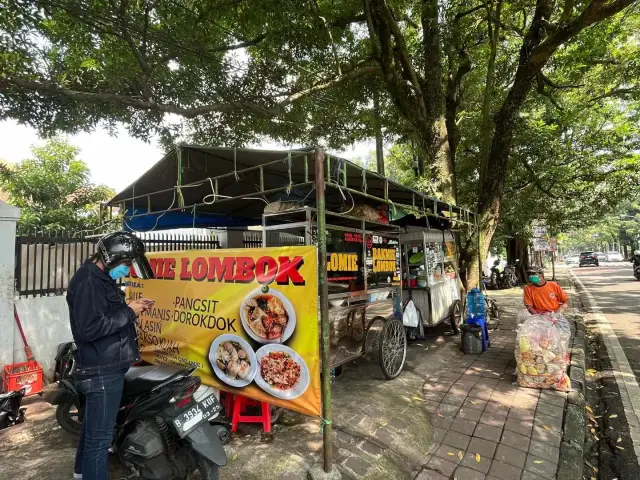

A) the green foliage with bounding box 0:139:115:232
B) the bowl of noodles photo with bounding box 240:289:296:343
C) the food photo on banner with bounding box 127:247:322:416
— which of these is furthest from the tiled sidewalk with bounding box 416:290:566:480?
the green foliage with bounding box 0:139:115:232

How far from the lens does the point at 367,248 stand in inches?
191

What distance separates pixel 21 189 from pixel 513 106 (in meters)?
13.6

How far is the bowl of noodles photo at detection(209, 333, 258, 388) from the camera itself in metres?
3.15

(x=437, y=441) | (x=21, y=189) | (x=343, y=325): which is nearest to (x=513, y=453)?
(x=437, y=441)

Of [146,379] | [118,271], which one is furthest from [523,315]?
[118,271]

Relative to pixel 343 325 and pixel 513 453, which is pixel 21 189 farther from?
pixel 513 453

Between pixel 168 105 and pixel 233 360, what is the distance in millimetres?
4918

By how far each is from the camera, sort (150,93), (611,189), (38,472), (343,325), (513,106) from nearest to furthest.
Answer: (38,472) < (343,325) < (150,93) < (513,106) < (611,189)

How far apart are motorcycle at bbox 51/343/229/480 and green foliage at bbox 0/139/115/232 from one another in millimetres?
9224

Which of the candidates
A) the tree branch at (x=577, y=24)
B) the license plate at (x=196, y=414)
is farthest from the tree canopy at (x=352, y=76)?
the license plate at (x=196, y=414)

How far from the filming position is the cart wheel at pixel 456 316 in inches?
303

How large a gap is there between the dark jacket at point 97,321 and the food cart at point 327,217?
1416mm

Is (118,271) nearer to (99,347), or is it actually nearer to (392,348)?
(99,347)

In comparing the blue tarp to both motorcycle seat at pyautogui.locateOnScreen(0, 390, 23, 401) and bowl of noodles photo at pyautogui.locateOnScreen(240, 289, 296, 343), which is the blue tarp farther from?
bowl of noodles photo at pyautogui.locateOnScreen(240, 289, 296, 343)
